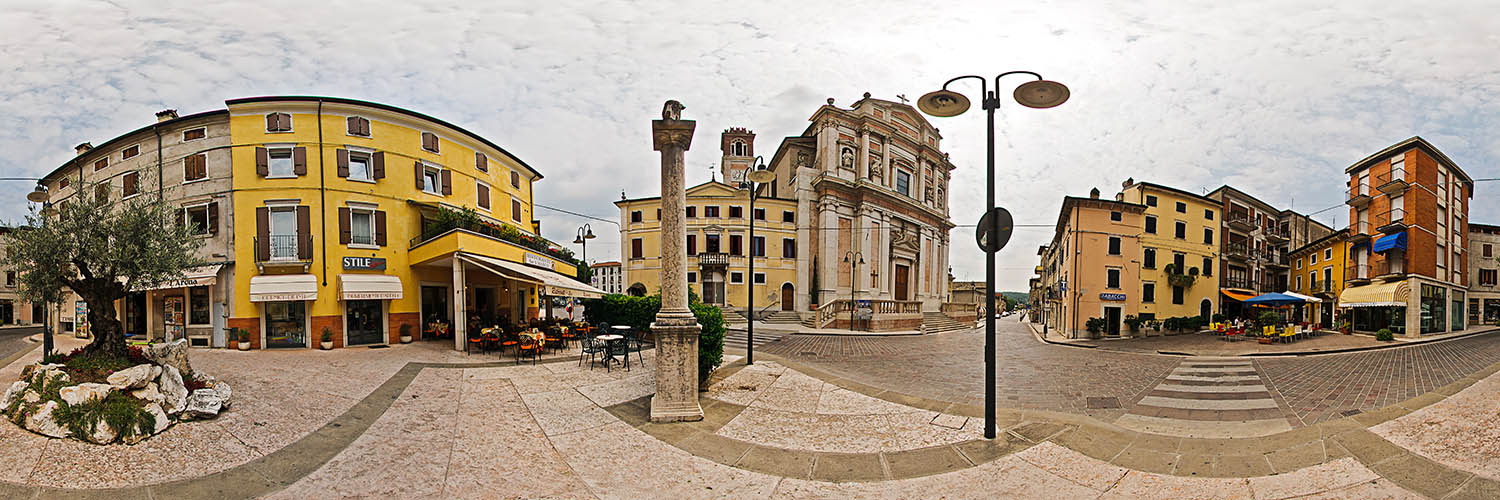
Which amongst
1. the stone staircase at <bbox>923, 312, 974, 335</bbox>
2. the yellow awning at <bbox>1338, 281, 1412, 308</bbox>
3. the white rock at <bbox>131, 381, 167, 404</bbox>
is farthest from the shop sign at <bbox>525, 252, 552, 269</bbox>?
the yellow awning at <bbox>1338, 281, 1412, 308</bbox>

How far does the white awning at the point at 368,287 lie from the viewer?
1567cm

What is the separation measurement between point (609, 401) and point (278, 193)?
14.6 meters

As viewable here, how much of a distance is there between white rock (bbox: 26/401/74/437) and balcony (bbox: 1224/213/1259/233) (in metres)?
42.9

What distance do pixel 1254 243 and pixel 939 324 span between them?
22.4 m

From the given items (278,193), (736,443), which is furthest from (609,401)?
(278,193)

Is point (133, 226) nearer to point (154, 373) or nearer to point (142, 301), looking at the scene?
point (154, 373)

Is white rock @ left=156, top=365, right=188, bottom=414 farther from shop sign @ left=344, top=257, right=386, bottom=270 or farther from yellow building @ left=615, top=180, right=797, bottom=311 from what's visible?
yellow building @ left=615, top=180, right=797, bottom=311

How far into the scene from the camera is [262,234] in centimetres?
1564

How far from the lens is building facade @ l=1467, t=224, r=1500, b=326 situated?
3200 centimetres

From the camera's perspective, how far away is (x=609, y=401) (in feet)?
26.6

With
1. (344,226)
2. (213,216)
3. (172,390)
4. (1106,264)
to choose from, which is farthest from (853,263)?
(172,390)

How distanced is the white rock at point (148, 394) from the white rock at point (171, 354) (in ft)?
4.57

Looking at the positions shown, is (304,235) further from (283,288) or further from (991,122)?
(991,122)

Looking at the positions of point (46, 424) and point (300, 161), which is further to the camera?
point (300, 161)
